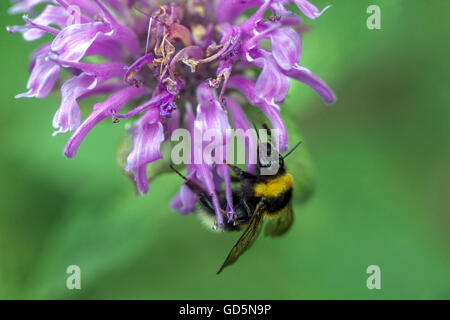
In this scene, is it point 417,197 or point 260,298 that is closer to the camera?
point 260,298

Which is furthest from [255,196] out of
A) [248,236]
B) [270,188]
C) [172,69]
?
[172,69]

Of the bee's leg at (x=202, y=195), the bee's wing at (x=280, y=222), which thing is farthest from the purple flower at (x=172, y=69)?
the bee's wing at (x=280, y=222)

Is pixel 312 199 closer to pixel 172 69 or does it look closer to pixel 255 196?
pixel 255 196

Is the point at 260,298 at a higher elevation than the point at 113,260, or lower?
lower

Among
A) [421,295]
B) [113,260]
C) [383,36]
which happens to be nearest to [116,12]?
[113,260]

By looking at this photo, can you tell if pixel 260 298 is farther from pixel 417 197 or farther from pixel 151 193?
pixel 417 197

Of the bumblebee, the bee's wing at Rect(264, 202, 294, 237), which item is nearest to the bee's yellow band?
the bumblebee
